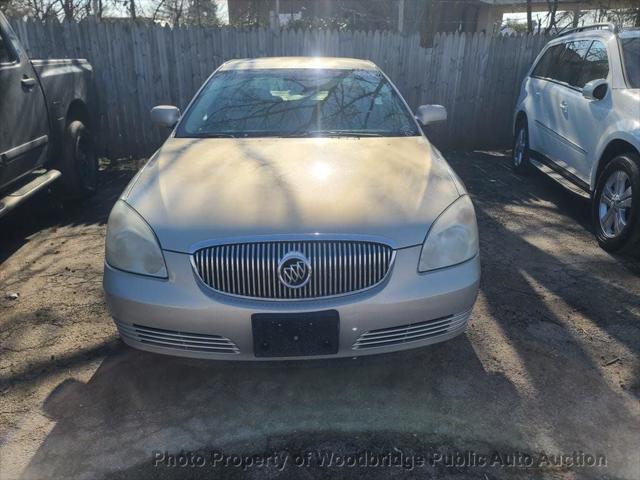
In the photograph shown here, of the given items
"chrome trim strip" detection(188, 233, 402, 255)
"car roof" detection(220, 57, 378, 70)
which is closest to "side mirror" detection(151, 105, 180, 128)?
"car roof" detection(220, 57, 378, 70)

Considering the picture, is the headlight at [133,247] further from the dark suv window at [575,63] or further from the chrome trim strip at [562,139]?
the dark suv window at [575,63]

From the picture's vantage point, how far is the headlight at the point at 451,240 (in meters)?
2.45

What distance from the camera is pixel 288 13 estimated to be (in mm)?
22406

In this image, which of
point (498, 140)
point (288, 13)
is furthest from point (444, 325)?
point (288, 13)

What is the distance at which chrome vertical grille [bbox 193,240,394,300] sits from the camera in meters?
2.33

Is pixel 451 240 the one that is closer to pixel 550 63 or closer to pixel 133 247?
pixel 133 247

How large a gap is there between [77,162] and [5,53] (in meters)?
1.30

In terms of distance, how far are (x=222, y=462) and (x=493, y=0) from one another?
2017 centimetres

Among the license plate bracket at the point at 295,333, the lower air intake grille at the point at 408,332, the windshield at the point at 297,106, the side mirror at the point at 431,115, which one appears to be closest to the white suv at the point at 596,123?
the side mirror at the point at 431,115

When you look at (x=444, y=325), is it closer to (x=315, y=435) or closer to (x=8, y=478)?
(x=315, y=435)

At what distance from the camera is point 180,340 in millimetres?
2430

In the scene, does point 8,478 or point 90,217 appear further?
point 90,217

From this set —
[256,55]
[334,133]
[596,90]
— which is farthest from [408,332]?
[256,55]

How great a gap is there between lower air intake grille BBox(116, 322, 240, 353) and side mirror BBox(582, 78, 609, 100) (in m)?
4.08
